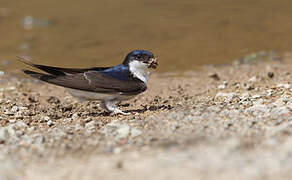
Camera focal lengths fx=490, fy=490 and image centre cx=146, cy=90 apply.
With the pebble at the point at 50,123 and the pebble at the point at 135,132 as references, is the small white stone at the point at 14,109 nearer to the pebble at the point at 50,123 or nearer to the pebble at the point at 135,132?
the pebble at the point at 50,123

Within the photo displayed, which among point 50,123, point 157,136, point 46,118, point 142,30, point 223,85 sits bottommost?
point 157,136

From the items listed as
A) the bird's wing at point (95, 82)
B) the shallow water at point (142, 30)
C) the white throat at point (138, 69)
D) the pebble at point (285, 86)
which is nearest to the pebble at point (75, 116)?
the bird's wing at point (95, 82)

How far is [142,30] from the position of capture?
11578 mm

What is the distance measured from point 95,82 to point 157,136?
134cm

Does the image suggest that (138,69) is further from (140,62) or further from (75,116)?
(75,116)

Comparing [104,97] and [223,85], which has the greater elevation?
[223,85]

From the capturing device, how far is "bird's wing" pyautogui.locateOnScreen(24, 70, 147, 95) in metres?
4.91

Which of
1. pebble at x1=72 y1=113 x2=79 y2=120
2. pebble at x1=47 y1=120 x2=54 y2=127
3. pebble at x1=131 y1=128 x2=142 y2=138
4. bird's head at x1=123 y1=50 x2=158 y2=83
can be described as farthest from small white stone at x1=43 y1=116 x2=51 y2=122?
pebble at x1=131 y1=128 x2=142 y2=138

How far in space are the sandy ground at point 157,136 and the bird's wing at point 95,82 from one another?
0.89 ft

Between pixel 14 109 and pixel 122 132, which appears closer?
pixel 122 132

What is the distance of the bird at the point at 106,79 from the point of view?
494 centimetres

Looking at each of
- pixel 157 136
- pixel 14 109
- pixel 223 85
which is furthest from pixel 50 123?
pixel 223 85

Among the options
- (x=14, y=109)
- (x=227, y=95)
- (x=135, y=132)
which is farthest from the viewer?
(x=227, y=95)

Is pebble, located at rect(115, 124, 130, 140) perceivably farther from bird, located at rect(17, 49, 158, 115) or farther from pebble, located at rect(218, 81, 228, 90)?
pebble, located at rect(218, 81, 228, 90)
